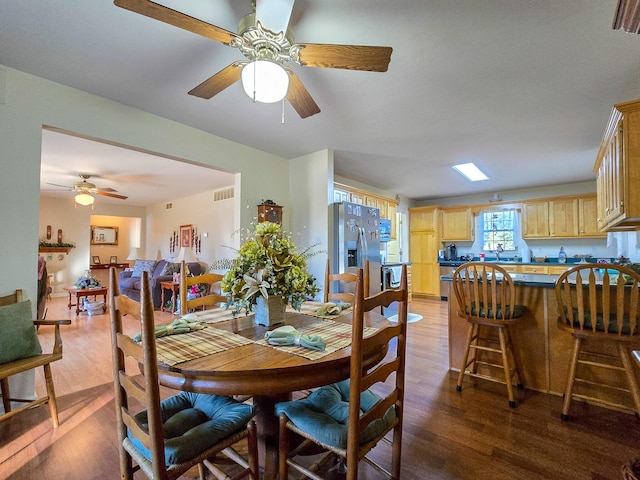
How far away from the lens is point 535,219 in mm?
5961

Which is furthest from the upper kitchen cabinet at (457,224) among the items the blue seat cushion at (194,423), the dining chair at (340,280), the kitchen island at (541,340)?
the blue seat cushion at (194,423)

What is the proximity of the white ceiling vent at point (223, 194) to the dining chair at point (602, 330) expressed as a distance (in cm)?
569

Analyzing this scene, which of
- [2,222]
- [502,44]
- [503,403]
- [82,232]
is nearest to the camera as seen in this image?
[502,44]

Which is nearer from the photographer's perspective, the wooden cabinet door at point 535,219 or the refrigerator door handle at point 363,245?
the refrigerator door handle at point 363,245

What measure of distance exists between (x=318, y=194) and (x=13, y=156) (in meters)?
2.83

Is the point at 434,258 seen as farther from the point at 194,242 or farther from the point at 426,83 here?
the point at 194,242

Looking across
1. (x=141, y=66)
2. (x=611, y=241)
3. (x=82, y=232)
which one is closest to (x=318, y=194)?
(x=141, y=66)

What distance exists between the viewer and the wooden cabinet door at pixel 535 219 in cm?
586

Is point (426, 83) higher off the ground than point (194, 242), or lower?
higher

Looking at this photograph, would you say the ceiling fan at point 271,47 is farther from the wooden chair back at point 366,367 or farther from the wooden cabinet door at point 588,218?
the wooden cabinet door at point 588,218

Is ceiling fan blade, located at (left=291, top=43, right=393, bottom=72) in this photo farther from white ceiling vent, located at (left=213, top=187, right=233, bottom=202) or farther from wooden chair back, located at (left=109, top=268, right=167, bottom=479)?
white ceiling vent, located at (left=213, top=187, right=233, bottom=202)

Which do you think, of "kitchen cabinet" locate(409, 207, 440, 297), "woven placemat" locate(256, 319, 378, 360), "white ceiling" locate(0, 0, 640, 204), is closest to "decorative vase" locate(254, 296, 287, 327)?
"woven placemat" locate(256, 319, 378, 360)

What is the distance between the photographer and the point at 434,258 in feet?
22.5

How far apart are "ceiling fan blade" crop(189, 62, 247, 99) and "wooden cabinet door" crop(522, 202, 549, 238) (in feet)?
20.7
